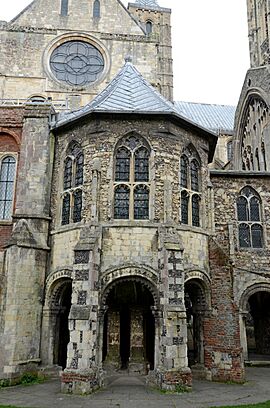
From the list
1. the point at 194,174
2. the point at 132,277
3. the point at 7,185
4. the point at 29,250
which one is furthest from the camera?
the point at 7,185

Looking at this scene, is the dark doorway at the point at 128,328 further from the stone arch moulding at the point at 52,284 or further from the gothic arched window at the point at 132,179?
the gothic arched window at the point at 132,179

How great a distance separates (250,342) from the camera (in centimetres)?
2425

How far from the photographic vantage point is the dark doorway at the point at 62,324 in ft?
46.9

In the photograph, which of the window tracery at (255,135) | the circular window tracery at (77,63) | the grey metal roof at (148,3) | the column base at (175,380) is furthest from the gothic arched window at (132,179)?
the grey metal roof at (148,3)

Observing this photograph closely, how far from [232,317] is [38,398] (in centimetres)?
700

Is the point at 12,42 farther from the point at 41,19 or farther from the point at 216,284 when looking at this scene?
the point at 216,284

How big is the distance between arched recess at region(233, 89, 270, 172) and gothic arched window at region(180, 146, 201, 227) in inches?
305

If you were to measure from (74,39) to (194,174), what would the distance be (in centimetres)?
1513

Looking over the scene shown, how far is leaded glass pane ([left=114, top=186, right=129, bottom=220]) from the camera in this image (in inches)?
541

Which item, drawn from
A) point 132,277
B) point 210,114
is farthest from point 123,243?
point 210,114

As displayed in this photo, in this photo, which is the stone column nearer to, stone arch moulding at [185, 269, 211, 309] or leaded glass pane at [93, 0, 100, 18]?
stone arch moulding at [185, 269, 211, 309]

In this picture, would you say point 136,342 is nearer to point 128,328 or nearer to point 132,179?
point 128,328

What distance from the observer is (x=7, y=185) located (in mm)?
16000

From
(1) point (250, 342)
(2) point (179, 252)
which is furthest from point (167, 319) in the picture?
(1) point (250, 342)
